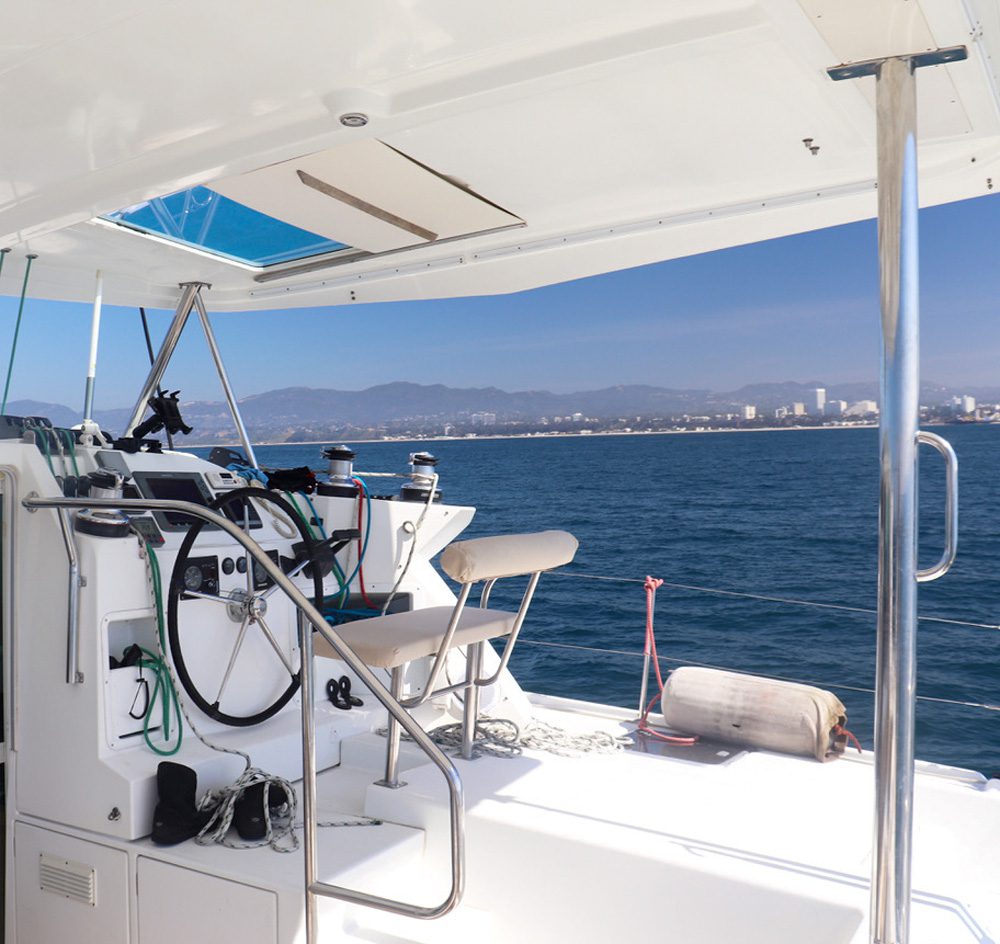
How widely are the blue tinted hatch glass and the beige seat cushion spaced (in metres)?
1.22

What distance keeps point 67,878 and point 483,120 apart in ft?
6.78

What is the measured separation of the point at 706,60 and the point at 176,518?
2.01 meters

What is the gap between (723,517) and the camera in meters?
34.7

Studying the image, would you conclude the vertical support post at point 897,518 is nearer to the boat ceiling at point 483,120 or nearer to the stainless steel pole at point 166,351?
the boat ceiling at point 483,120

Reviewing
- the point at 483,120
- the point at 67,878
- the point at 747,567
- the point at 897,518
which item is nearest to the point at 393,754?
the point at 67,878

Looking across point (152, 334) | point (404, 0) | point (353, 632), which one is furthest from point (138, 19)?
point (152, 334)

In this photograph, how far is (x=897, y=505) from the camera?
1.63m

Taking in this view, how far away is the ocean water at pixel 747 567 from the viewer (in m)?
13.0

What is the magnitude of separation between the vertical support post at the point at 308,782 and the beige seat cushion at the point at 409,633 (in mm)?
461

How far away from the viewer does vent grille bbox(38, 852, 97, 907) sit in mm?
2342

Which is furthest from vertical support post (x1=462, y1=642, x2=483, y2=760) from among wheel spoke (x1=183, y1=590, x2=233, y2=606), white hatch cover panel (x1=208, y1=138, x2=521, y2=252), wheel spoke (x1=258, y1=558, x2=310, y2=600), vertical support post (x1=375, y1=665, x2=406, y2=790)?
white hatch cover panel (x1=208, y1=138, x2=521, y2=252)

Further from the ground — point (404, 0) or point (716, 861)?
point (404, 0)

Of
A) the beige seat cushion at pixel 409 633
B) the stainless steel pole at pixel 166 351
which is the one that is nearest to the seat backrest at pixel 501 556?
the beige seat cushion at pixel 409 633

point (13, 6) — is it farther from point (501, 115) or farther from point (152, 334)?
point (152, 334)
